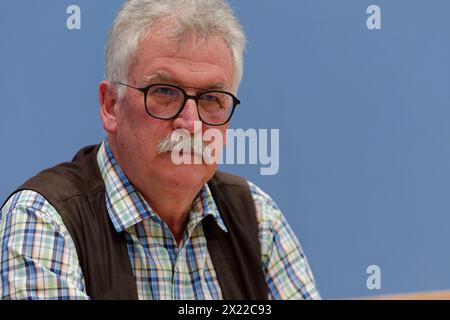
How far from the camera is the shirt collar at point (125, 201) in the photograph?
1.25 metres

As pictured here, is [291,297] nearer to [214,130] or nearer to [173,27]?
[214,130]

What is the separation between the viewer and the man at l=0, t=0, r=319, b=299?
3.85 ft

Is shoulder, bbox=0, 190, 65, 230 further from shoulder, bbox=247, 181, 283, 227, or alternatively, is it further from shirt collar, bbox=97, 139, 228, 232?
shoulder, bbox=247, 181, 283, 227

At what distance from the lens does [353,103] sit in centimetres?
172

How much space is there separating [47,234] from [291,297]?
0.56 metres

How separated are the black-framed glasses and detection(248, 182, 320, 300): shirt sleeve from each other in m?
0.29

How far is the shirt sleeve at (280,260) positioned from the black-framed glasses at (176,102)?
0.29 meters

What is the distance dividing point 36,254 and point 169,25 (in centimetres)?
48

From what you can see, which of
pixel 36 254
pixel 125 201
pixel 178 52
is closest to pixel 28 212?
pixel 36 254

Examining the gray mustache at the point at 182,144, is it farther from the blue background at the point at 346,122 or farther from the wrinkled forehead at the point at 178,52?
the blue background at the point at 346,122

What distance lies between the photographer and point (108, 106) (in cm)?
134

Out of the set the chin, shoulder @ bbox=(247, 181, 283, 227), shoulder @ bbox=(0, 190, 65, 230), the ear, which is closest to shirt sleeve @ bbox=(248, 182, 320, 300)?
shoulder @ bbox=(247, 181, 283, 227)

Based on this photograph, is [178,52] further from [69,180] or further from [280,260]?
[280,260]

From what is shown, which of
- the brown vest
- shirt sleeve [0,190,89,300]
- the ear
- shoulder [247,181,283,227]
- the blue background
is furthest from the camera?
the blue background
